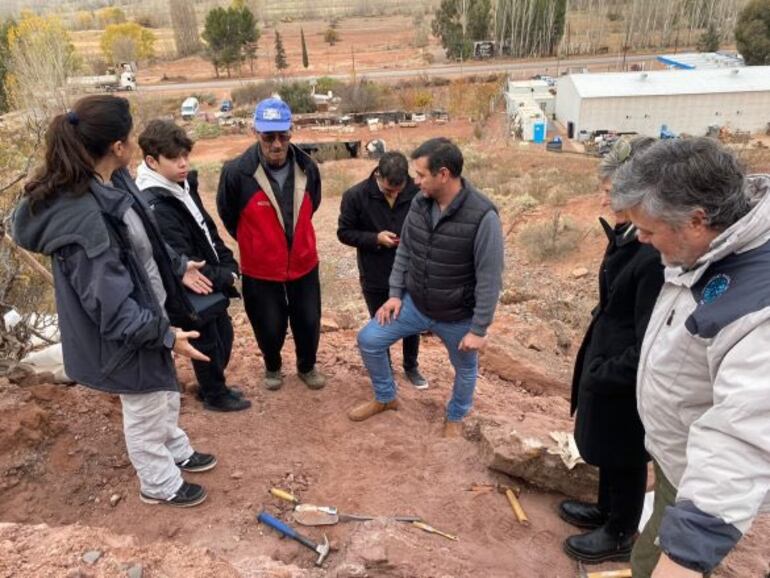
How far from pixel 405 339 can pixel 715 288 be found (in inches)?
120

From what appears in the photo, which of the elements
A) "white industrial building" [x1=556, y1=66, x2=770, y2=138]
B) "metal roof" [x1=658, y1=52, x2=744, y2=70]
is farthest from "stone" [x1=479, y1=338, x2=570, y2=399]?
"metal roof" [x1=658, y1=52, x2=744, y2=70]

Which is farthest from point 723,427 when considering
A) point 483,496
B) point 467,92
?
point 467,92

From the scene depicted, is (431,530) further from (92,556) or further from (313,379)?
(313,379)

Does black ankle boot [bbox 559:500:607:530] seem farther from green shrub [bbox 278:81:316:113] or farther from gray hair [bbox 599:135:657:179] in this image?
green shrub [bbox 278:81:316:113]

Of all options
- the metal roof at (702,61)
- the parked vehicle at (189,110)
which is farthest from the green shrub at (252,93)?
the metal roof at (702,61)

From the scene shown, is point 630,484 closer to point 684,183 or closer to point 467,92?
point 684,183

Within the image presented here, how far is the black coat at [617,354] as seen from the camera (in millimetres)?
2145

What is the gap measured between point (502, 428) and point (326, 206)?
12901mm

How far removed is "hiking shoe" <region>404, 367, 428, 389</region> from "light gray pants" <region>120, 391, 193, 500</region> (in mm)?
1996

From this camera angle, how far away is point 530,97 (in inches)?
1126

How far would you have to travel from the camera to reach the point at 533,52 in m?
45.2

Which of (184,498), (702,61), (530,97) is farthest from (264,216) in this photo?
(702,61)

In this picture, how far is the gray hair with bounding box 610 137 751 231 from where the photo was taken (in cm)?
153

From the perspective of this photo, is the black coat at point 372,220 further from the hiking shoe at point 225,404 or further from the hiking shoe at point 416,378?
the hiking shoe at point 225,404
